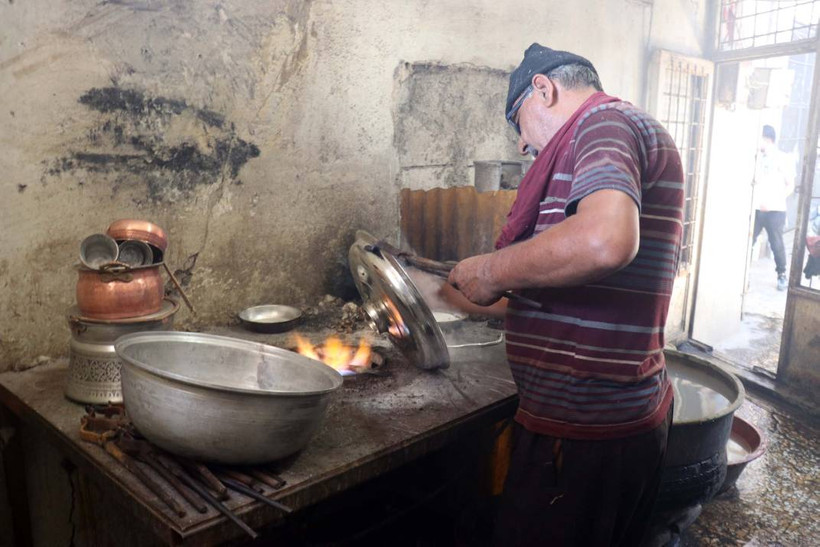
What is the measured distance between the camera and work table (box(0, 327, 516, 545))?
1.69 meters

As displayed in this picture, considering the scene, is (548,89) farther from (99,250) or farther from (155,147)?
(155,147)

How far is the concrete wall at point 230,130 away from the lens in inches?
103

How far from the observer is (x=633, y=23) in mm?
6223

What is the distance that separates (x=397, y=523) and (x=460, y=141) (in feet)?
9.39

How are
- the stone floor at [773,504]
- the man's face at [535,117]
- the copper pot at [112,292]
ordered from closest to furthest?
the man's face at [535,117]
the copper pot at [112,292]
the stone floor at [773,504]

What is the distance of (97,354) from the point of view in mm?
2201

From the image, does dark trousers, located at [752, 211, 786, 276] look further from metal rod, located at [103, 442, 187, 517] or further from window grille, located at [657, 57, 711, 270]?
metal rod, located at [103, 442, 187, 517]

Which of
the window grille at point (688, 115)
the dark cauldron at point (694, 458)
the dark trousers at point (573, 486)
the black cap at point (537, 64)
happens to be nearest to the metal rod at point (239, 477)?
the dark trousers at point (573, 486)

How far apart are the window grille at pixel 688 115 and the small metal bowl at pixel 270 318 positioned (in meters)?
5.08

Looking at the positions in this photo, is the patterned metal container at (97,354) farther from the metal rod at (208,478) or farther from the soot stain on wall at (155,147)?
the soot stain on wall at (155,147)

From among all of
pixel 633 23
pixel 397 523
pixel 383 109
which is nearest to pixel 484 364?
pixel 397 523

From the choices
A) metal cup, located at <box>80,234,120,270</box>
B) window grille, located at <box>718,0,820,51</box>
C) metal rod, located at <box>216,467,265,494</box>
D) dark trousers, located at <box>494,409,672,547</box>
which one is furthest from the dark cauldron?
window grille, located at <box>718,0,820,51</box>

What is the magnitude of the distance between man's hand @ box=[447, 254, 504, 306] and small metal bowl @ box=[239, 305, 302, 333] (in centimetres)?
145

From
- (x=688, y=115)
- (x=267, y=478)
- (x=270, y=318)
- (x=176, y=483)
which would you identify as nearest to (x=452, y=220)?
Result: (x=270, y=318)
